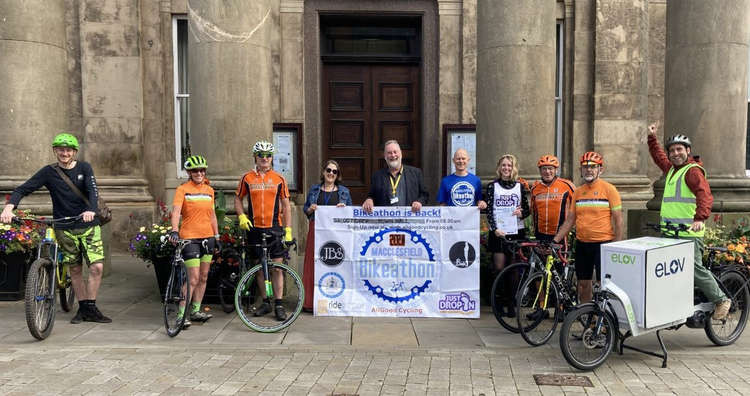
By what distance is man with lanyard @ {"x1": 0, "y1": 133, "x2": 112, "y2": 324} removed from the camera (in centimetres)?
653

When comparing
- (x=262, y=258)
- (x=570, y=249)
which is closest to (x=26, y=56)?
(x=262, y=258)

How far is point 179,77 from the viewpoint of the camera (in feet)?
40.0

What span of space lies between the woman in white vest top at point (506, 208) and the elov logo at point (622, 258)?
5.10ft

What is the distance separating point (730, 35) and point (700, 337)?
4.51 m

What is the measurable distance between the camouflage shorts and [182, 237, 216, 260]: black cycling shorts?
1.01 meters

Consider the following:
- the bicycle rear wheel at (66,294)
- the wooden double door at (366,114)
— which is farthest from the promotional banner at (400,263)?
the wooden double door at (366,114)

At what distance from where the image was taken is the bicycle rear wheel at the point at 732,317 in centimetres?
605

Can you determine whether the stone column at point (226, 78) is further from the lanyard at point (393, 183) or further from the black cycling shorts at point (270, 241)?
the lanyard at point (393, 183)

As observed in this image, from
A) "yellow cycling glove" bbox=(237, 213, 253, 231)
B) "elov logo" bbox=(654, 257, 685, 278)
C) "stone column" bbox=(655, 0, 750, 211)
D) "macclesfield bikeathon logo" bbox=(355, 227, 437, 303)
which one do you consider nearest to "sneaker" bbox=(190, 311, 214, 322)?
"yellow cycling glove" bbox=(237, 213, 253, 231)

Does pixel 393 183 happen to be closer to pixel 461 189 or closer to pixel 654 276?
pixel 461 189

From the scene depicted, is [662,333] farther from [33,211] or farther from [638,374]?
[33,211]

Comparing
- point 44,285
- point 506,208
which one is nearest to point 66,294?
point 44,285

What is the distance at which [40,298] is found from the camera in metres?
6.11

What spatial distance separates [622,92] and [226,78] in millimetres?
7908
